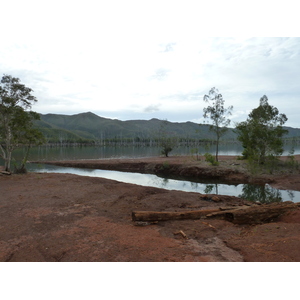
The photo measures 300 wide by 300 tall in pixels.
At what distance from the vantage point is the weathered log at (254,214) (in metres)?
6.39

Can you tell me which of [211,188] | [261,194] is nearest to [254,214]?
[261,194]

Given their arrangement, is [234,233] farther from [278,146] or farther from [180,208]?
[278,146]

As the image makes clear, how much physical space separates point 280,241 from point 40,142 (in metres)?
15.5

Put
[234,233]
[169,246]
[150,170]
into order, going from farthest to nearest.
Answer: [150,170] < [234,233] < [169,246]

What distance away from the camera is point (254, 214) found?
6465 mm

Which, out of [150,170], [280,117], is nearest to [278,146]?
[280,117]

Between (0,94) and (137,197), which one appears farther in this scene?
(0,94)

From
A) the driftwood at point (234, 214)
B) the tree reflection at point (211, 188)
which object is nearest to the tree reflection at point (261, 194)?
the tree reflection at point (211, 188)

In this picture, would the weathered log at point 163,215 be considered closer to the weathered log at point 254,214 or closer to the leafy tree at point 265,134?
the weathered log at point 254,214

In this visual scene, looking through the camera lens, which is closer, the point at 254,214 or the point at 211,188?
the point at 254,214

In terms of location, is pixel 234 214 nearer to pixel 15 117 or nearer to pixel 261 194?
pixel 261 194

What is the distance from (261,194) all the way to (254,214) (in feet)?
25.9

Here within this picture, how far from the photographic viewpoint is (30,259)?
4.11 meters

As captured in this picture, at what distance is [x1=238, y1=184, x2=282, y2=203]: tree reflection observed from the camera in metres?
12.2
